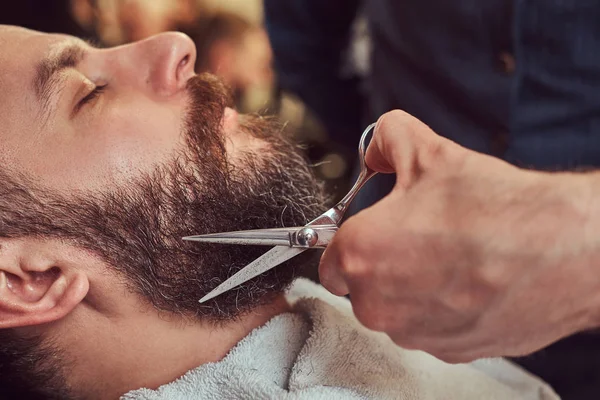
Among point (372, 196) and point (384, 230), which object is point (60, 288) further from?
point (372, 196)

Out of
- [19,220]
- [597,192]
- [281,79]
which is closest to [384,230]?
[597,192]

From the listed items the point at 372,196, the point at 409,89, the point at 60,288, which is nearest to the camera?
the point at 60,288

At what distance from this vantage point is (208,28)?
2.96 metres

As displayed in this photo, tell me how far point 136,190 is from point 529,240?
0.63 m

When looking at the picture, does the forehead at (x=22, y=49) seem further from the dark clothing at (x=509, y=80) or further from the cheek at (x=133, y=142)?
the dark clothing at (x=509, y=80)

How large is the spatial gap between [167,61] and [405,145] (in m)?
0.54

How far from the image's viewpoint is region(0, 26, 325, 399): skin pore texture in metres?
1.04

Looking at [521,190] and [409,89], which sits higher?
[521,190]

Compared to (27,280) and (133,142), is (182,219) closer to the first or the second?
(133,142)

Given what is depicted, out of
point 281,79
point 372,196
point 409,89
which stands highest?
point 409,89

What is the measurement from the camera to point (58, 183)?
3.44 ft

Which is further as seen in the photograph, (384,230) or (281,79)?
(281,79)

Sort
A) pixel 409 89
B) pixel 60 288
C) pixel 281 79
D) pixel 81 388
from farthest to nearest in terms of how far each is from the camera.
Answer: pixel 281 79, pixel 409 89, pixel 81 388, pixel 60 288

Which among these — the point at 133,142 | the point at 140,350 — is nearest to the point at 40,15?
the point at 133,142
